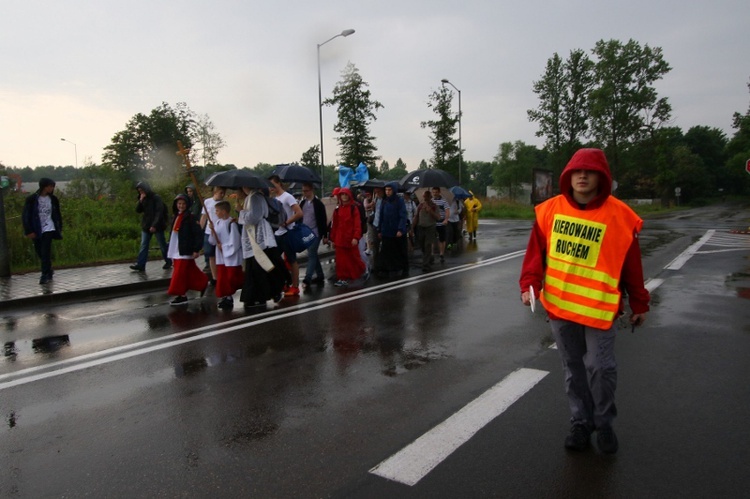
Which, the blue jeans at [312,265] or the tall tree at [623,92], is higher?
the tall tree at [623,92]

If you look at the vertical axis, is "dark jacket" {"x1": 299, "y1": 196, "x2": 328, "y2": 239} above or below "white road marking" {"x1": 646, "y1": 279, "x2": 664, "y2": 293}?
above

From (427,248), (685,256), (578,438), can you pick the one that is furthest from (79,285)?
(685,256)

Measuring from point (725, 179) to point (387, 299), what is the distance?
120284 millimetres

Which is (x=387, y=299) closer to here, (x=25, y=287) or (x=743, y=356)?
(x=743, y=356)

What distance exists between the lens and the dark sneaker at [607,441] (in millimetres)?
3254

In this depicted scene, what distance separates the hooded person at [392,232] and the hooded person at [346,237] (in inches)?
40.9

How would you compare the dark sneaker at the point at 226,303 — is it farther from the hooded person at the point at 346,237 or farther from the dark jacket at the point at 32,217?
the dark jacket at the point at 32,217

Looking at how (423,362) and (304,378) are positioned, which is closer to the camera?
(304,378)

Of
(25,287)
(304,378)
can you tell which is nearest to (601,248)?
(304,378)

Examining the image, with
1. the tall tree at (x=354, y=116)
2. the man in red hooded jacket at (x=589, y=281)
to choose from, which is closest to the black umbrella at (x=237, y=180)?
the man in red hooded jacket at (x=589, y=281)

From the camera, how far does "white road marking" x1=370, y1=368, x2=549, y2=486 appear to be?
10.2 feet

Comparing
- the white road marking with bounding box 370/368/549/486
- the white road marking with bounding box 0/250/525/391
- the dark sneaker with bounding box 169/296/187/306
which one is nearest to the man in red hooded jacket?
the white road marking with bounding box 370/368/549/486

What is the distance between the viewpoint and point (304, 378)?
15.5 ft

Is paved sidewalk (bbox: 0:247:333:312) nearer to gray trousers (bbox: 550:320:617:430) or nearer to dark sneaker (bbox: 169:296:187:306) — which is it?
dark sneaker (bbox: 169:296:187:306)
